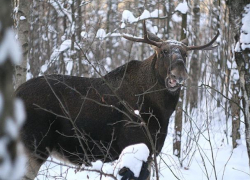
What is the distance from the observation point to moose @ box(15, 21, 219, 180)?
4.88 metres

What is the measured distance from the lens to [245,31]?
384 centimetres

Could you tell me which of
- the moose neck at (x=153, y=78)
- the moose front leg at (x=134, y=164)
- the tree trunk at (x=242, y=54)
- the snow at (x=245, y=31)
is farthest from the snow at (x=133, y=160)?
the moose neck at (x=153, y=78)

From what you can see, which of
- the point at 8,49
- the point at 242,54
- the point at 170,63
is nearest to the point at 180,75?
the point at 170,63

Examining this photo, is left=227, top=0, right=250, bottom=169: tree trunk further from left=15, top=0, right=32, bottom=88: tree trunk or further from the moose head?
left=15, top=0, right=32, bottom=88: tree trunk

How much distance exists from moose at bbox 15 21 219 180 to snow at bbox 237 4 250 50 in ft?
3.64

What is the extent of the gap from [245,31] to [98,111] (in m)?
2.31

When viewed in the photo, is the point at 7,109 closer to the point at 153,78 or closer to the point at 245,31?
the point at 245,31

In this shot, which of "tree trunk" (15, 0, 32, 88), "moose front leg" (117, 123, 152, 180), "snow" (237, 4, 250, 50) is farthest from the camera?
"tree trunk" (15, 0, 32, 88)

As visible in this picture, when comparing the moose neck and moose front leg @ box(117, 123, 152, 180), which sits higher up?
the moose neck

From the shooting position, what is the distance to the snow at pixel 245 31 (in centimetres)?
382

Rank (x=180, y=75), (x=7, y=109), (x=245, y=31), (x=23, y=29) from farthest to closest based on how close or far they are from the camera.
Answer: (x=23, y=29)
(x=180, y=75)
(x=245, y=31)
(x=7, y=109)

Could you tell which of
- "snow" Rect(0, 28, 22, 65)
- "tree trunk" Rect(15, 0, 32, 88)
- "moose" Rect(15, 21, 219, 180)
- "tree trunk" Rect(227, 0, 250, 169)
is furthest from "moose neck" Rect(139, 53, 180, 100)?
"snow" Rect(0, 28, 22, 65)

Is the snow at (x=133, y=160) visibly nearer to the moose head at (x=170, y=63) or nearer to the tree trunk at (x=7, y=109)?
the tree trunk at (x=7, y=109)

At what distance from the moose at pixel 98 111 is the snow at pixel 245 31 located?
3.64ft
